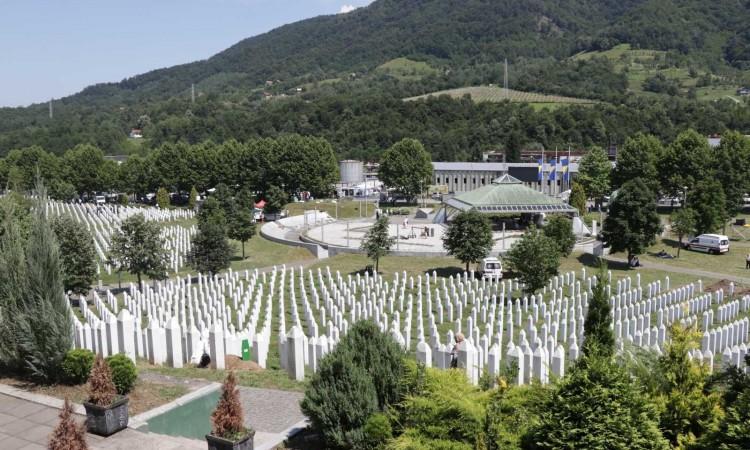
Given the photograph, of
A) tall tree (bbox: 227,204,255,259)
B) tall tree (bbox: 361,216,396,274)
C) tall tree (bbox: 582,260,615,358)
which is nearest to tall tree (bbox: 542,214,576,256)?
tall tree (bbox: 361,216,396,274)

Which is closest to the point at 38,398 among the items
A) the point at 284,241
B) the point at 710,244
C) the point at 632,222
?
the point at 632,222

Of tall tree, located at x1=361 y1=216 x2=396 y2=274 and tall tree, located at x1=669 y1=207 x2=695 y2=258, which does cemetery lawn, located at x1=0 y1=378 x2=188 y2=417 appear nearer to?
tall tree, located at x1=361 y1=216 x2=396 y2=274

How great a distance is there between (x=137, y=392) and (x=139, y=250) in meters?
19.8

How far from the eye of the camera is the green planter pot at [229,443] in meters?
9.62

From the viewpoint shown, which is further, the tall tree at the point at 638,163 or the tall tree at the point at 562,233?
the tall tree at the point at 638,163

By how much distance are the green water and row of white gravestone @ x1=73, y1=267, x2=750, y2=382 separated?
259 cm

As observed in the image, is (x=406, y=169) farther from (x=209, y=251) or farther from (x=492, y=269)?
(x=209, y=251)

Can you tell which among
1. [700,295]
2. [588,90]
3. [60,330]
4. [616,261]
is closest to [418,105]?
[588,90]

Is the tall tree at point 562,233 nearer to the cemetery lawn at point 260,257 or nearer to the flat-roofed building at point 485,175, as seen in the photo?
the cemetery lawn at point 260,257

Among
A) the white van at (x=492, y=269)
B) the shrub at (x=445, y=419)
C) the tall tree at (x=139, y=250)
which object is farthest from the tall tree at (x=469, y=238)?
the shrub at (x=445, y=419)

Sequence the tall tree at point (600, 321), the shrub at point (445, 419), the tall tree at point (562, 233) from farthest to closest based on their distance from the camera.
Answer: the tall tree at point (562, 233)
the tall tree at point (600, 321)
the shrub at point (445, 419)

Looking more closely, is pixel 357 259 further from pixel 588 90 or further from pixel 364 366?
pixel 588 90

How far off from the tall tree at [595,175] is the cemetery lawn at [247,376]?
193ft

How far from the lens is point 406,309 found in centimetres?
2820
